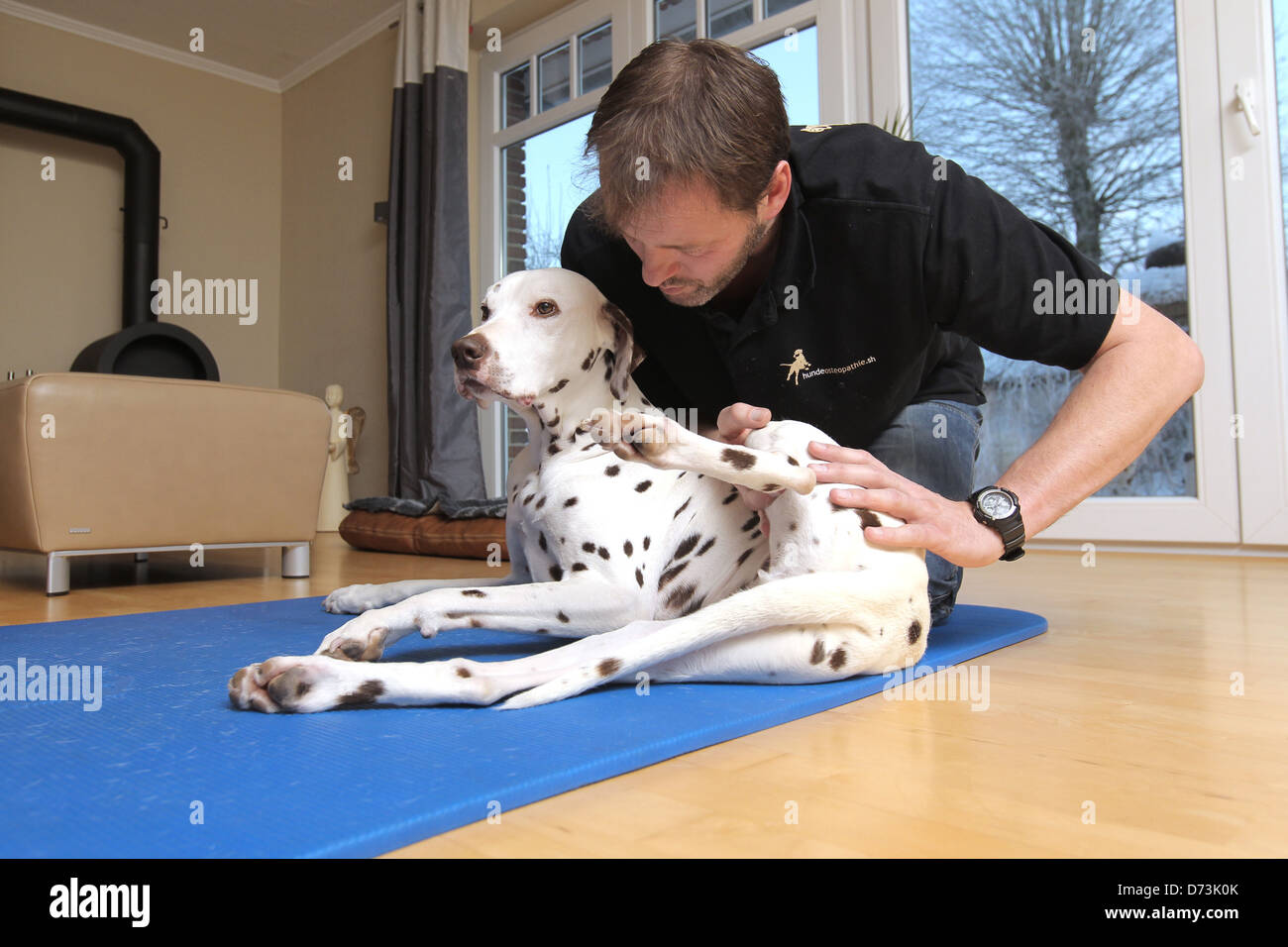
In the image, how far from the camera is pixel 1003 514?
1.58 metres

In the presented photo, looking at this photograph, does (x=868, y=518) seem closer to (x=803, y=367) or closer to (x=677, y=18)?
(x=803, y=367)

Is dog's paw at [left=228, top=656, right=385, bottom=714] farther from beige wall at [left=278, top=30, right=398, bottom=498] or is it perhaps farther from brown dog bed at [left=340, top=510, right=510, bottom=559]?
beige wall at [left=278, top=30, right=398, bottom=498]

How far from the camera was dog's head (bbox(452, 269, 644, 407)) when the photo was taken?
5.71 ft

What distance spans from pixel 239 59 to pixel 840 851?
28.1 feet

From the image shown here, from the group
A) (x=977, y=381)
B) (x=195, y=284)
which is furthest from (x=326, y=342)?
(x=977, y=381)

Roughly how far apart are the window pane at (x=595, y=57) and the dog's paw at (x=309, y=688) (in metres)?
5.37

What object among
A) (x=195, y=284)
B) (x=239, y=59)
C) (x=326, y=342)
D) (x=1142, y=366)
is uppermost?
(x=239, y=59)

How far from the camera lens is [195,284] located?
297 inches

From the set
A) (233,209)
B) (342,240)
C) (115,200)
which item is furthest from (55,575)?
(233,209)

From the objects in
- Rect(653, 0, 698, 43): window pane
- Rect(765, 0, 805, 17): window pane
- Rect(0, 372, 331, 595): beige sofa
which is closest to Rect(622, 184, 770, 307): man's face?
Rect(0, 372, 331, 595): beige sofa

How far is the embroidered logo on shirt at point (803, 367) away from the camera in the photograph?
1.84 metres

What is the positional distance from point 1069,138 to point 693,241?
3395 mm

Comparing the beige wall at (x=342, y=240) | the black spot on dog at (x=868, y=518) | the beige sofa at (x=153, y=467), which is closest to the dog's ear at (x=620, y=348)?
the black spot on dog at (x=868, y=518)
